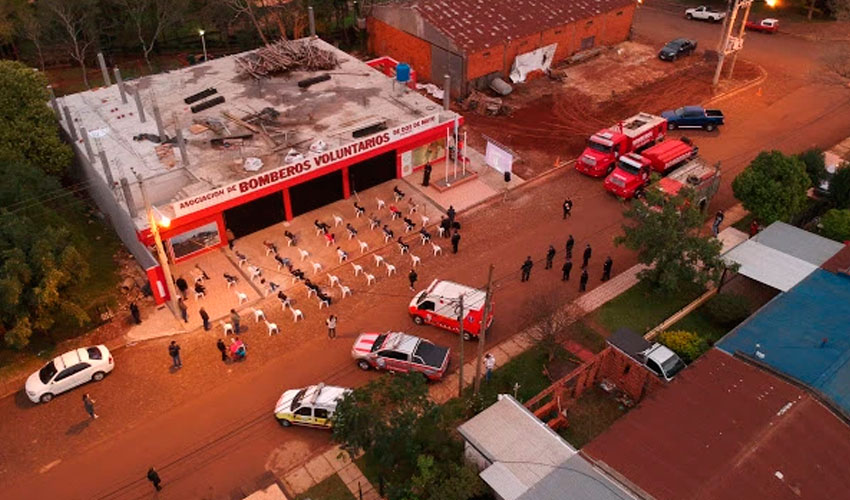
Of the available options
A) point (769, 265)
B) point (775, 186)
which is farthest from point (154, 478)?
point (775, 186)

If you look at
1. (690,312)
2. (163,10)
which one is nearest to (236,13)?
(163,10)

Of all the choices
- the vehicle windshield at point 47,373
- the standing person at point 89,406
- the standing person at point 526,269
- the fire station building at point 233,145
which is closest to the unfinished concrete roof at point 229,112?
the fire station building at point 233,145

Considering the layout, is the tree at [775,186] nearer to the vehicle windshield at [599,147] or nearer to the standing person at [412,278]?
the vehicle windshield at [599,147]

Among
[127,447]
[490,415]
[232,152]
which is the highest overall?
[232,152]

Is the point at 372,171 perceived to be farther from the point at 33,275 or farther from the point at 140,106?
the point at 33,275

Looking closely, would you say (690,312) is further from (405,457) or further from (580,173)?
(405,457)

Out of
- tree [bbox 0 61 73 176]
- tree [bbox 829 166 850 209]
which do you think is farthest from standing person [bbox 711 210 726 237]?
tree [bbox 0 61 73 176]
